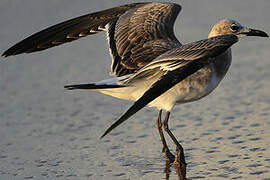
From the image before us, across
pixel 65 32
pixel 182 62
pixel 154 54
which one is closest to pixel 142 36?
pixel 154 54

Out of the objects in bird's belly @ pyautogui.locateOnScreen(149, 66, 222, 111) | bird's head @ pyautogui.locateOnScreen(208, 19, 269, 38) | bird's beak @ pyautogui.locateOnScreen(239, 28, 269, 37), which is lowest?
bird's belly @ pyautogui.locateOnScreen(149, 66, 222, 111)

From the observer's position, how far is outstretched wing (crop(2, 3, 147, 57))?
7750mm

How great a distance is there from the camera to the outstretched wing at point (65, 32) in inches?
305

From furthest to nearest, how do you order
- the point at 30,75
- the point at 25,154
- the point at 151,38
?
1. the point at 30,75
2. the point at 151,38
3. the point at 25,154

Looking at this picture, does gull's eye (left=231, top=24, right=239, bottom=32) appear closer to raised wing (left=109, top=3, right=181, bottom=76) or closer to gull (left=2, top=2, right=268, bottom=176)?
gull (left=2, top=2, right=268, bottom=176)

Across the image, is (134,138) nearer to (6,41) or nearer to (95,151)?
(95,151)

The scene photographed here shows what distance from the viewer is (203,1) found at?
1259cm

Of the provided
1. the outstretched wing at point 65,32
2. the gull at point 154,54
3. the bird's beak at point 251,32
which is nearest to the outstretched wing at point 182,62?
the gull at point 154,54

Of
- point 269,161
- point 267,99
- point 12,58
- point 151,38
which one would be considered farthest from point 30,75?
point 269,161

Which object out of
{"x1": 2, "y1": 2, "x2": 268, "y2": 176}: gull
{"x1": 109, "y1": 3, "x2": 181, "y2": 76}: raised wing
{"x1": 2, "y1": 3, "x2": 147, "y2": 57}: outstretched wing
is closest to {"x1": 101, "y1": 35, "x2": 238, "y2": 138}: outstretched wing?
{"x1": 2, "y1": 2, "x2": 268, "y2": 176}: gull

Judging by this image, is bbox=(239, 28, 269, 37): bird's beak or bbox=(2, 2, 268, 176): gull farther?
bbox=(239, 28, 269, 37): bird's beak

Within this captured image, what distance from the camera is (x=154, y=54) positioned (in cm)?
721

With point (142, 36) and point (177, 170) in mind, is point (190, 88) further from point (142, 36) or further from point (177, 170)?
point (142, 36)

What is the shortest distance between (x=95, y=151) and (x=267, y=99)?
257 centimetres
